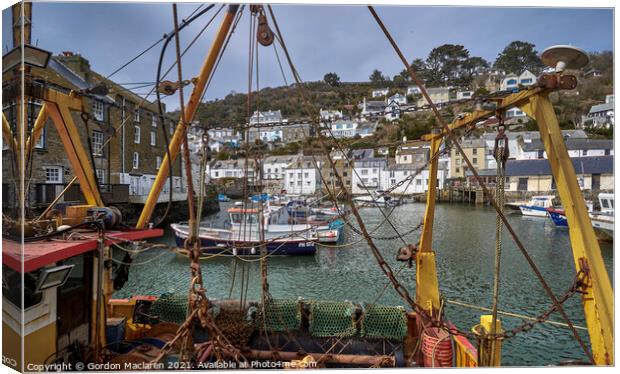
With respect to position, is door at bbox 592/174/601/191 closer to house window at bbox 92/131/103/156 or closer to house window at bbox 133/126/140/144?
house window at bbox 92/131/103/156

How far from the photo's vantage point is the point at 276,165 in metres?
45.9

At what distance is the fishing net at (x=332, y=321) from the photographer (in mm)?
4293

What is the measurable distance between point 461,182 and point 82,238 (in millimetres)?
36412

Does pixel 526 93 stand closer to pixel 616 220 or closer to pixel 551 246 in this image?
pixel 616 220

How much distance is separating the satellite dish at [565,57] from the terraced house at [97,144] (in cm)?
356

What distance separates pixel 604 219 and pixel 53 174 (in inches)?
642

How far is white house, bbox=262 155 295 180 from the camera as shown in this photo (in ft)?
147

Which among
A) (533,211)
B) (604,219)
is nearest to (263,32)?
(604,219)

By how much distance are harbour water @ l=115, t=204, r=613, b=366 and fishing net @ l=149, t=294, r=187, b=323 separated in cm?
107

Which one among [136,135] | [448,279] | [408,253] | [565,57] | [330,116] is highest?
[330,116]

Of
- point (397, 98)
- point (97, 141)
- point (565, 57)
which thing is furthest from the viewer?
point (397, 98)

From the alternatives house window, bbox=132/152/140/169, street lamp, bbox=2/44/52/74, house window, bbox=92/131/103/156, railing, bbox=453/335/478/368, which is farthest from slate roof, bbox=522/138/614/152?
house window, bbox=132/152/140/169

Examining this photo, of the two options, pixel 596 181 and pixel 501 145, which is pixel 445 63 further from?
pixel 596 181

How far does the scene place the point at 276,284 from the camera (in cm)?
1023
